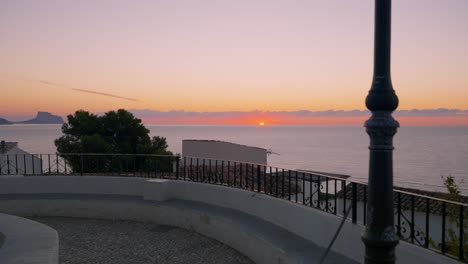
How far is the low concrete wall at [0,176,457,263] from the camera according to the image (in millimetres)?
6004

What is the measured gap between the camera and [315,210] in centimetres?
707

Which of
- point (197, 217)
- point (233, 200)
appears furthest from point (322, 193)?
point (197, 217)

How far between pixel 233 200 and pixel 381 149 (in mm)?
6633

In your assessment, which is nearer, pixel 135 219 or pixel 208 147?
pixel 135 219

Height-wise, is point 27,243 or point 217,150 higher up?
point 27,243

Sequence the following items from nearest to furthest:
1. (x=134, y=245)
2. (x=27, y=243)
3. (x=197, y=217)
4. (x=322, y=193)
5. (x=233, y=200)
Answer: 1. (x=27, y=243)
2. (x=134, y=245)
3. (x=197, y=217)
4. (x=233, y=200)
5. (x=322, y=193)

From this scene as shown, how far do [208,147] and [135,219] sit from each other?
782 inches

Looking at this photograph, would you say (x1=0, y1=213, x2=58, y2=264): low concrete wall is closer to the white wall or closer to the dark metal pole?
the dark metal pole

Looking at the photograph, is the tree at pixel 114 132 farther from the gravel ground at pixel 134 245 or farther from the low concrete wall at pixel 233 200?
the gravel ground at pixel 134 245

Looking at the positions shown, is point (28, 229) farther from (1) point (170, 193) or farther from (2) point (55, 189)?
(2) point (55, 189)

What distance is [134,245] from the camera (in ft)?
28.2

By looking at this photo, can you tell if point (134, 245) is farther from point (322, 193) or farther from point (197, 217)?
point (322, 193)

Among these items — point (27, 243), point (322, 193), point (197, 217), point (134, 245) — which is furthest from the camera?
point (322, 193)

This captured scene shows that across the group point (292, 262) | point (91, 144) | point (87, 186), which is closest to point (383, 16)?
point (292, 262)
